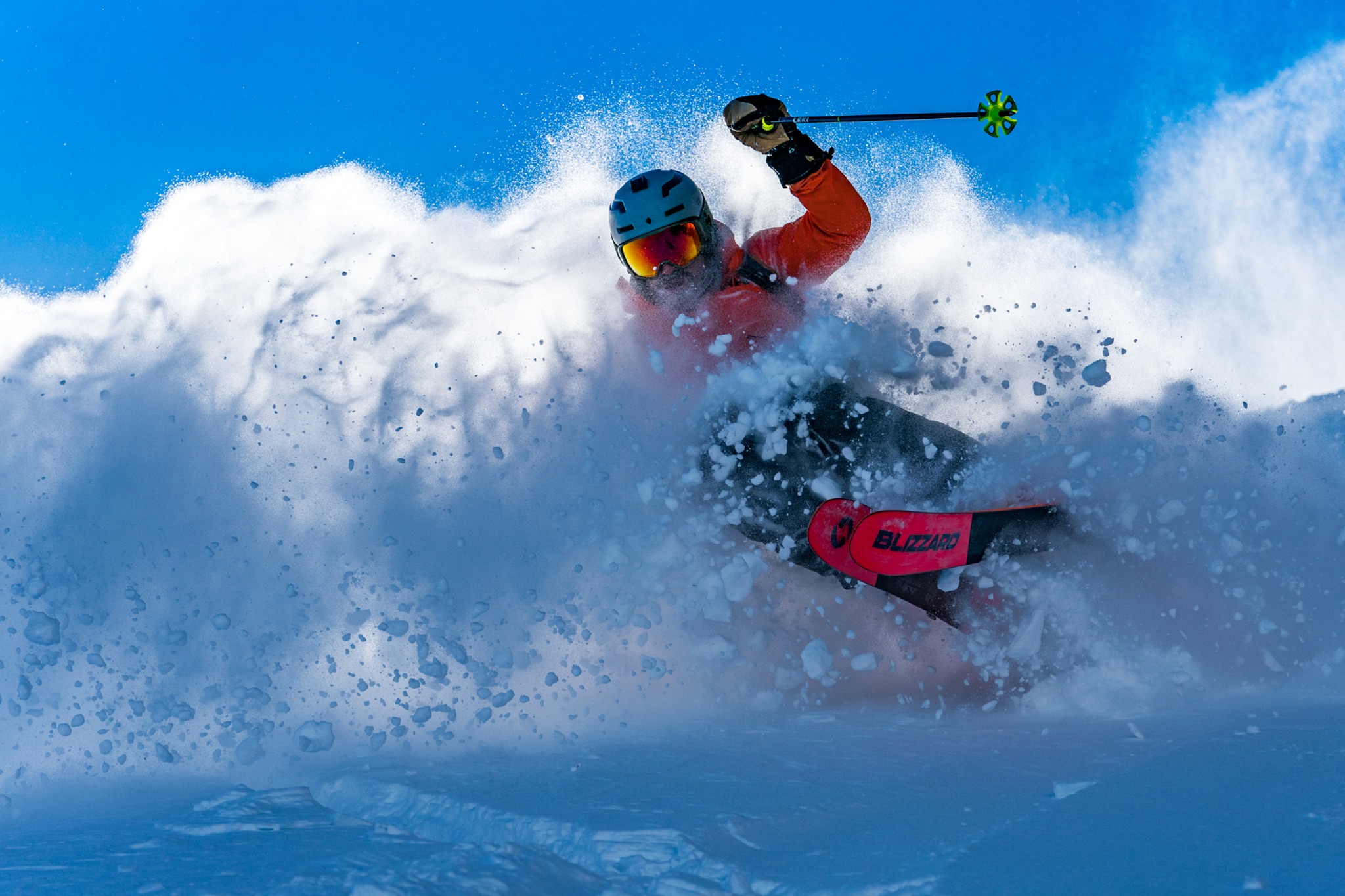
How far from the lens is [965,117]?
367 cm

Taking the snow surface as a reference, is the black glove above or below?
above

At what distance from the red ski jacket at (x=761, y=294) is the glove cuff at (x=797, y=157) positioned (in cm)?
24

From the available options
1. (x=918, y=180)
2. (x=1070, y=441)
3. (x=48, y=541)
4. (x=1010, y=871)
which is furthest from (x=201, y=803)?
(x=918, y=180)

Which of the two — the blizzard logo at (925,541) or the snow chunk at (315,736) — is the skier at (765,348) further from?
the snow chunk at (315,736)

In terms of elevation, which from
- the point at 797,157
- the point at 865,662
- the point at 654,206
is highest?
the point at 654,206

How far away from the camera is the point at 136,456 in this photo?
5484 mm

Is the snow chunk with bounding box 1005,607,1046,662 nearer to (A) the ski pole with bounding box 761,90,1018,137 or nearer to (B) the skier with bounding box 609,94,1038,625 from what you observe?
(B) the skier with bounding box 609,94,1038,625

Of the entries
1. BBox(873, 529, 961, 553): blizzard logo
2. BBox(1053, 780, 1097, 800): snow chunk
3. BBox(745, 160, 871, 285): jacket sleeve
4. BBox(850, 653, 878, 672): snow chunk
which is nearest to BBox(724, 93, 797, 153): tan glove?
BBox(745, 160, 871, 285): jacket sleeve

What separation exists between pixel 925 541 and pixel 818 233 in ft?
5.75

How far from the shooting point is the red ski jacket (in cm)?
430

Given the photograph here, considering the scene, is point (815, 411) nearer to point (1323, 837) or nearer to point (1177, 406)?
point (1177, 406)

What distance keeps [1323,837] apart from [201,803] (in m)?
3.59

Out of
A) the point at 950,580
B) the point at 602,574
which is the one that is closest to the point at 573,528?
the point at 602,574

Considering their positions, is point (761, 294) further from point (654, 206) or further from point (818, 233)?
point (654, 206)
